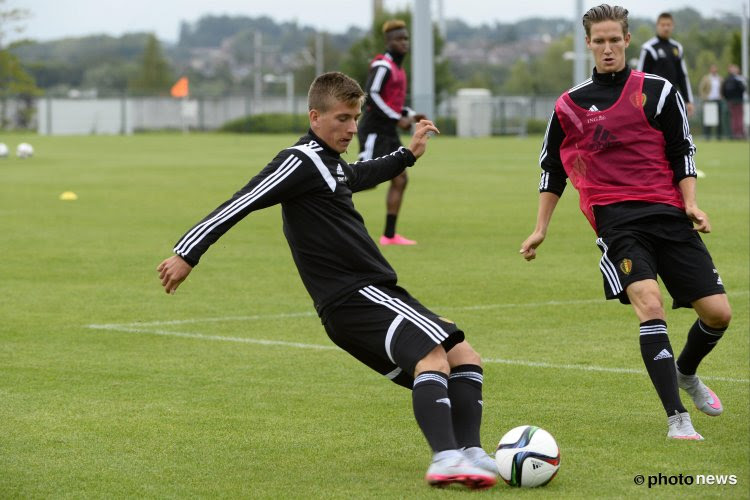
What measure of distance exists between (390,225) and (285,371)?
272 inches

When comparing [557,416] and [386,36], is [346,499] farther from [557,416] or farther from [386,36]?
[386,36]

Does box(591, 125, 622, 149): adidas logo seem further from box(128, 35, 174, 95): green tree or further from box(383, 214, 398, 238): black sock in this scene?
box(128, 35, 174, 95): green tree

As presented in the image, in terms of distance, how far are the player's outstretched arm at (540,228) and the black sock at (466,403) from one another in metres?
1.16

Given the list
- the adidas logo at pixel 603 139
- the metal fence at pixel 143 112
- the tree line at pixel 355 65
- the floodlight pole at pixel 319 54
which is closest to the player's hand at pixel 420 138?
the adidas logo at pixel 603 139

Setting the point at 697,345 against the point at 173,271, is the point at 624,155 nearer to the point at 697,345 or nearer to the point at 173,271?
the point at 697,345

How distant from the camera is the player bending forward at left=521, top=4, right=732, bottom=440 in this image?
6.47 metres

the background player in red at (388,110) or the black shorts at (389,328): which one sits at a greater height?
the background player in red at (388,110)

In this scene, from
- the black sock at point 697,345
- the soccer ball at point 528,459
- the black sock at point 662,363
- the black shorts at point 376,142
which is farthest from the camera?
the black shorts at point 376,142

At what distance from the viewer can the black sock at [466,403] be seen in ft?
18.5

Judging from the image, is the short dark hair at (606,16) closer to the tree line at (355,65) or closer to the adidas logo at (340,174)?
the adidas logo at (340,174)

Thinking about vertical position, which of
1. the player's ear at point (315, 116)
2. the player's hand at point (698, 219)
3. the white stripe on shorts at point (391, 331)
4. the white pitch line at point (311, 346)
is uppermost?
the player's ear at point (315, 116)

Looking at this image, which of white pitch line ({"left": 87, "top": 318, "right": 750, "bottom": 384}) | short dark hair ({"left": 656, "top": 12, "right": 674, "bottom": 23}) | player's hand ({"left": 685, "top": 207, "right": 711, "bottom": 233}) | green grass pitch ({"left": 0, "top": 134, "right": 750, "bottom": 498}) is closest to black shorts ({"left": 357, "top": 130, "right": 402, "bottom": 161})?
green grass pitch ({"left": 0, "top": 134, "right": 750, "bottom": 498})
